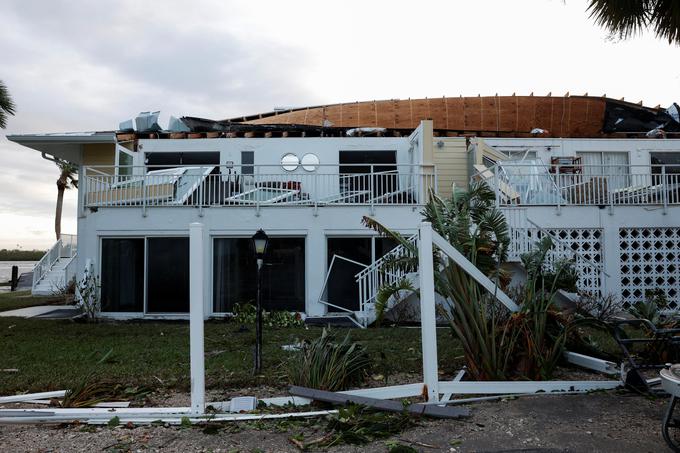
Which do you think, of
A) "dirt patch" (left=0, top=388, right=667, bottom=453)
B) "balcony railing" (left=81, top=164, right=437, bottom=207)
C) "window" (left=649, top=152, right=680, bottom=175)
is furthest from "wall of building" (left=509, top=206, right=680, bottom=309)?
"dirt patch" (left=0, top=388, right=667, bottom=453)

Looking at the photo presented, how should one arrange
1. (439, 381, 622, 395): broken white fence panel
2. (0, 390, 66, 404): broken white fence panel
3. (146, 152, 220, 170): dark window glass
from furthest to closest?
(146, 152, 220, 170): dark window glass → (439, 381, 622, 395): broken white fence panel → (0, 390, 66, 404): broken white fence panel

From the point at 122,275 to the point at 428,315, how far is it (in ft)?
32.0

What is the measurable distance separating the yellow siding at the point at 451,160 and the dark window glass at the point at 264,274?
5.62m

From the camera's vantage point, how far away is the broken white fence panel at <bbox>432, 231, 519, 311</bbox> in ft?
17.9

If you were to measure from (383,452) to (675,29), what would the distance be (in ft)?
22.7

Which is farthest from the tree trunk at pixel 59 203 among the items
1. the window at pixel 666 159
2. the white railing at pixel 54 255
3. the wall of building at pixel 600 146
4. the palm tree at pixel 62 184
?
the window at pixel 666 159

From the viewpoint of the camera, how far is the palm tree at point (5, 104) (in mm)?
13305

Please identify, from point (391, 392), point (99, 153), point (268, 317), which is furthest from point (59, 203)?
point (391, 392)

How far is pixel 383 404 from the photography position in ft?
15.8

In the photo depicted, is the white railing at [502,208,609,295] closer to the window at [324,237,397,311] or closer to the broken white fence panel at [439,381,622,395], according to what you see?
the window at [324,237,397,311]

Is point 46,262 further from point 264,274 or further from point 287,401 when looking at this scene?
point 287,401

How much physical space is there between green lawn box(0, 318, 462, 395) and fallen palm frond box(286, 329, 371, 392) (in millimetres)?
485

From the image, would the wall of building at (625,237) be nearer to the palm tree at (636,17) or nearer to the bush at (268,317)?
the palm tree at (636,17)

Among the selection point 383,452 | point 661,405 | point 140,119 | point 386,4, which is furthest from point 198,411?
point 140,119
